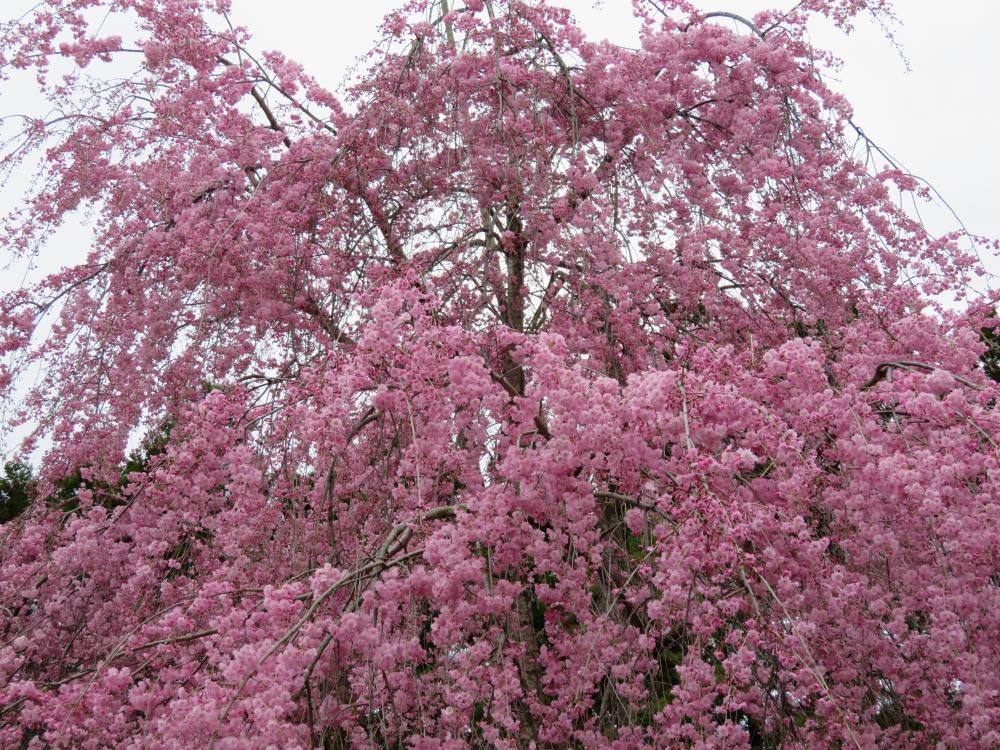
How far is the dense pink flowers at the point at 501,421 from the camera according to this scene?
89.6 inches

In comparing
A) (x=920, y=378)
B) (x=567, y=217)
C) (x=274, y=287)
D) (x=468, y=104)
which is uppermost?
(x=468, y=104)

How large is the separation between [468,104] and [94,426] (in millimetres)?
2889

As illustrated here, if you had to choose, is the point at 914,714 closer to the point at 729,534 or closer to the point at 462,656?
the point at 729,534

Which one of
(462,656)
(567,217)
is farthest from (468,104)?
(462,656)

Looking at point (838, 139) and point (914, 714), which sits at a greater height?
point (838, 139)

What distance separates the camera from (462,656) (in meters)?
2.62

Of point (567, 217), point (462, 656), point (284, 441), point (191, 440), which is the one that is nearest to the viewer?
point (462, 656)

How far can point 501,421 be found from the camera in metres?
2.86

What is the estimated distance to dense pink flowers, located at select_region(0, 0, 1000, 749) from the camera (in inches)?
89.6

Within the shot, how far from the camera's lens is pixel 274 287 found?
4.07 metres

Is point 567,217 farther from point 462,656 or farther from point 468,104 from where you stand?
point 462,656

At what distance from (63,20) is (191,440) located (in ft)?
11.0

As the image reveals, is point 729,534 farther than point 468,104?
No

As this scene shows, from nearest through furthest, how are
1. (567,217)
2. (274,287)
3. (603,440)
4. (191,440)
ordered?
(603,440)
(191,440)
(274,287)
(567,217)
